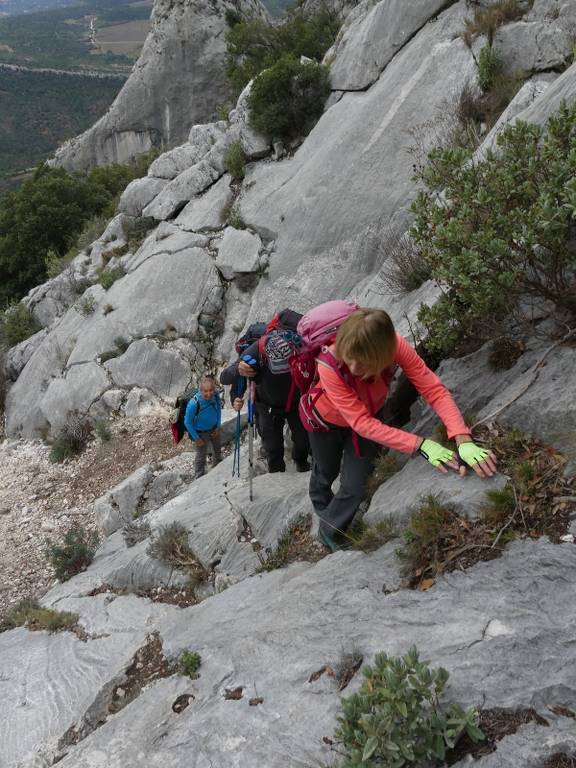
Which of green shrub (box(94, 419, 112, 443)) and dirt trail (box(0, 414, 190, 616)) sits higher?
green shrub (box(94, 419, 112, 443))

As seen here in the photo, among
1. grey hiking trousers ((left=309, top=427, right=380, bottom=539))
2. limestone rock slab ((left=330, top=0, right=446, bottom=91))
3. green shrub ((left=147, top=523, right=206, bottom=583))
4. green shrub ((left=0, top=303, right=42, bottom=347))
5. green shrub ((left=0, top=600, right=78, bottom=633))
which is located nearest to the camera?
grey hiking trousers ((left=309, top=427, right=380, bottom=539))

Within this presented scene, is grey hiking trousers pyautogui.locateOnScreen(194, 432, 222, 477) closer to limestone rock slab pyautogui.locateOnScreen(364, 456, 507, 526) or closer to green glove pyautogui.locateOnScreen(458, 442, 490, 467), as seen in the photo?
limestone rock slab pyautogui.locateOnScreen(364, 456, 507, 526)

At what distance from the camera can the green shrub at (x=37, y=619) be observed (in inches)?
259

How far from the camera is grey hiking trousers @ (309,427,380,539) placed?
4273 millimetres

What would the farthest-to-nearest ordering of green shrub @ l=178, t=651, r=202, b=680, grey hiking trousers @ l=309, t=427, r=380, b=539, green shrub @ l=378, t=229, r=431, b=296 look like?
green shrub @ l=378, t=229, r=431, b=296 → grey hiking trousers @ l=309, t=427, r=380, b=539 → green shrub @ l=178, t=651, r=202, b=680

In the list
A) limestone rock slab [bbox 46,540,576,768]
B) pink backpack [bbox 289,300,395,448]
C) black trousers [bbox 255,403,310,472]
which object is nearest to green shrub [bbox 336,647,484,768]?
limestone rock slab [bbox 46,540,576,768]

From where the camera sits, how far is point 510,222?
3.89m

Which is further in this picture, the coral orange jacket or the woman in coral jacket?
the coral orange jacket

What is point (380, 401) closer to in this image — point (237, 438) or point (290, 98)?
point (237, 438)

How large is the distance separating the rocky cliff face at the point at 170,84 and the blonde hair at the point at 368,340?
37.9m

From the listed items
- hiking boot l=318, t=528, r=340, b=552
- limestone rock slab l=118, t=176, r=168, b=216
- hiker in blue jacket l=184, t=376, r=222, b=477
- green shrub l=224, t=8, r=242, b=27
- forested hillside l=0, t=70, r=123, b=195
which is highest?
forested hillside l=0, t=70, r=123, b=195

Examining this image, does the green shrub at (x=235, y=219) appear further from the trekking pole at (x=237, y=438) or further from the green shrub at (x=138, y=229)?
the trekking pole at (x=237, y=438)

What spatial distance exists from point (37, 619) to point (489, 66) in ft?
39.4

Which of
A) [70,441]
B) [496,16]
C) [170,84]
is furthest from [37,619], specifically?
[170,84]
